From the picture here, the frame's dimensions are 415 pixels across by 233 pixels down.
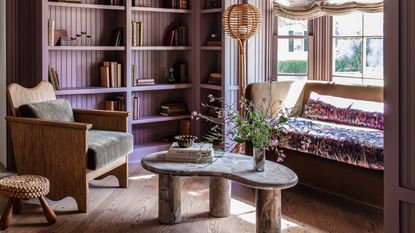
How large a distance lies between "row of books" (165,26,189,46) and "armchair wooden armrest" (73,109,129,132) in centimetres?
162

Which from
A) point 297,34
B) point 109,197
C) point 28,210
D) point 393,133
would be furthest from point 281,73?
point 393,133

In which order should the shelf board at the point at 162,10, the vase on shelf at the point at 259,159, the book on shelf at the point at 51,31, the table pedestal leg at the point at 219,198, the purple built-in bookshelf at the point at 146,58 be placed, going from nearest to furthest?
the vase on shelf at the point at 259,159 < the table pedestal leg at the point at 219,198 < the book on shelf at the point at 51,31 < the purple built-in bookshelf at the point at 146,58 < the shelf board at the point at 162,10

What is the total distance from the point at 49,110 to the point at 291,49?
278cm

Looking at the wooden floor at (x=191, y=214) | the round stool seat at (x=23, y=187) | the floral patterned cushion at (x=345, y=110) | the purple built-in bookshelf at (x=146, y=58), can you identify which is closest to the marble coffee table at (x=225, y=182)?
the wooden floor at (x=191, y=214)

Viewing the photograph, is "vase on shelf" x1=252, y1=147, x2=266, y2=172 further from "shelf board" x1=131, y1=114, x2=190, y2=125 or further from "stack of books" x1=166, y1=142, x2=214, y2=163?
"shelf board" x1=131, y1=114, x2=190, y2=125

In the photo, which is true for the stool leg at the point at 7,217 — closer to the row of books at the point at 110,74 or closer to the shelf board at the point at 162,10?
the row of books at the point at 110,74

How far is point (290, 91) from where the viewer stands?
4980mm

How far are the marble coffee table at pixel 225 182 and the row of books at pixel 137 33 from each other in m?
2.09

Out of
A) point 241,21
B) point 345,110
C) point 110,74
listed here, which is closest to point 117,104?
point 110,74

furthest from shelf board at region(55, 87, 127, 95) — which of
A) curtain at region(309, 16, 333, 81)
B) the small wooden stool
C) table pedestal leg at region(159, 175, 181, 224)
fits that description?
curtain at region(309, 16, 333, 81)

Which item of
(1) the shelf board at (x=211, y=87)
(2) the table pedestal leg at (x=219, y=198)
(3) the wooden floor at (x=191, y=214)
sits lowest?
(3) the wooden floor at (x=191, y=214)

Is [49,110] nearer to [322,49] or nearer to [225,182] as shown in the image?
[225,182]

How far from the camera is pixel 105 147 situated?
375 cm

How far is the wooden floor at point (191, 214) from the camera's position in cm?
334
